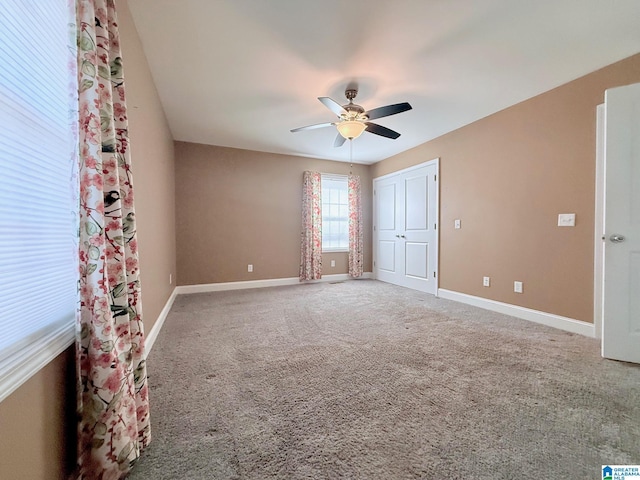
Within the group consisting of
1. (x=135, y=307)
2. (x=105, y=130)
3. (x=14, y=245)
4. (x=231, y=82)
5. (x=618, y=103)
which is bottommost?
(x=135, y=307)

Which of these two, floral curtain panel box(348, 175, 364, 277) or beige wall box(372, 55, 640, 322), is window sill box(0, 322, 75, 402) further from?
floral curtain panel box(348, 175, 364, 277)

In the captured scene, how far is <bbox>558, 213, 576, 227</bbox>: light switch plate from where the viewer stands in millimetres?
2521

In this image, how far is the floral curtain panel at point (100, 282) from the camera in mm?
930

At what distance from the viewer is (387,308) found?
10.8ft

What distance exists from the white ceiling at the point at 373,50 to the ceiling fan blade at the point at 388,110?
29cm

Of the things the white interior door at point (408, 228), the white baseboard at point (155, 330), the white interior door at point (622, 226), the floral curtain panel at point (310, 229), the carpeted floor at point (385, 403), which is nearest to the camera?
the carpeted floor at point (385, 403)

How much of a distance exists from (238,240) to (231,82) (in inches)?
103

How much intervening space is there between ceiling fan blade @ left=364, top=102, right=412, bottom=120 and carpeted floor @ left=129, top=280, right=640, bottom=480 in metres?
2.10

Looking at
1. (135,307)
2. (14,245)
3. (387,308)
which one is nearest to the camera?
(14,245)

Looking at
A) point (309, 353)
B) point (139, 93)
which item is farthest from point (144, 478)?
point (139, 93)

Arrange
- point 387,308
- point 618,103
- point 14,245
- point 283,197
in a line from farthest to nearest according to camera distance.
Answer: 1. point 283,197
2. point 387,308
3. point 618,103
4. point 14,245

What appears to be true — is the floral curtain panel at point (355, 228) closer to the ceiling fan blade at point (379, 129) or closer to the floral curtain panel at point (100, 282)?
the ceiling fan blade at point (379, 129)

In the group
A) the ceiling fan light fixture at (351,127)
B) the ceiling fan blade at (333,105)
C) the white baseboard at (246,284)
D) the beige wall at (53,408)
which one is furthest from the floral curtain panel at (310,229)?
the beige wall at (53,408)

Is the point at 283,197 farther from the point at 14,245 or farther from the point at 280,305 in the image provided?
the point at 14,245
